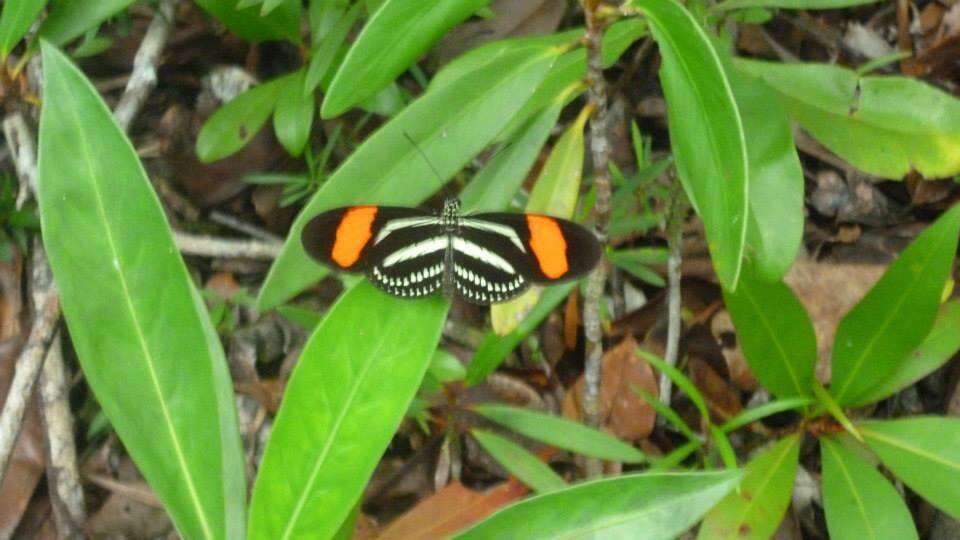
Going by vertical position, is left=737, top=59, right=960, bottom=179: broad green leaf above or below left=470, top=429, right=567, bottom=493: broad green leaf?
above

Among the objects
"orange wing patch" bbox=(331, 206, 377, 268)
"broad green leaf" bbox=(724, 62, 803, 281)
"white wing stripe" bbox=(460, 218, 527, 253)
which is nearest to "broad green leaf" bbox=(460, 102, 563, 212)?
"white wing stripe" bbox=(460, 218, 527, 253)

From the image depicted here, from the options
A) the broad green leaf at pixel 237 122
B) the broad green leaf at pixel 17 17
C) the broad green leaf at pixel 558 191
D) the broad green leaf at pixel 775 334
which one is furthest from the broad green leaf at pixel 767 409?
the broad green leaf at pixel 17 17

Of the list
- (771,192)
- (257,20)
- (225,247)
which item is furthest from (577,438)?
(257,20)

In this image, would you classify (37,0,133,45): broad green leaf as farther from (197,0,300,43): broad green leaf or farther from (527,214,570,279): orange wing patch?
(527,214,570,279): orange wing patch

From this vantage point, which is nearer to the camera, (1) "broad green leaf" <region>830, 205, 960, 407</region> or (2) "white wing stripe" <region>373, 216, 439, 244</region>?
(2) "white wing stripe" <region>373, 216, 439, 244</region>

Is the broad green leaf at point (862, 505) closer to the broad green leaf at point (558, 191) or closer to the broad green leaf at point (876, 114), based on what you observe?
the broad green leaf at point (876, 114)

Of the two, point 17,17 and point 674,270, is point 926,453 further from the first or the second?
point 17,17
